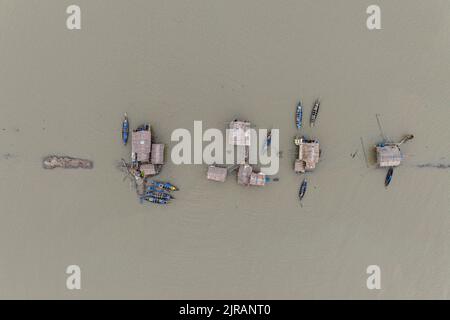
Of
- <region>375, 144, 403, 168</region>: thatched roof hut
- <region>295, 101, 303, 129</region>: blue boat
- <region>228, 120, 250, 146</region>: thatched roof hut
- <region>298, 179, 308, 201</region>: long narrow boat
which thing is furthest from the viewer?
<region>298, 179, 308, 201</region>: long narrow boat

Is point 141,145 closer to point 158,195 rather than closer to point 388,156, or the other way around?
point 158,195

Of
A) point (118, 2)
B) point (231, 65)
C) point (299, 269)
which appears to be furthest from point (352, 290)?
point (118, 2)

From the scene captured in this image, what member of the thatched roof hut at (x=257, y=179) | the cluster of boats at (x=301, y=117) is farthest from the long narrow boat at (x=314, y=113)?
the thatched roof hut at (x=257, y=179)

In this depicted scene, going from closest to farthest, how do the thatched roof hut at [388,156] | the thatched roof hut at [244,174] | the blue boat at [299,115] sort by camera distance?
1. the thatched roof hut at [388,156]
2. the thatched roof hut at [244,174]
3. the blue boat at [299,115]

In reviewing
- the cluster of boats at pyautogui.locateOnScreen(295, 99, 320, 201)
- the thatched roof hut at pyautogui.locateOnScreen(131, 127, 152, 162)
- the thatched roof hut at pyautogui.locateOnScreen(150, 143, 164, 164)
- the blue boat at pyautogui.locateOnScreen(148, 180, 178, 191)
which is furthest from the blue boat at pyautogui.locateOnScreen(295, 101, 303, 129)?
the thatched roof hut at pyautogui.locateOnScreen(131, 127, 152, 162)

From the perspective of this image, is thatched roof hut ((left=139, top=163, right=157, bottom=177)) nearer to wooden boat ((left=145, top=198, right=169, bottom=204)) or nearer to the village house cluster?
wooden boat ((left=145, top=198, right=169, bottom=204))

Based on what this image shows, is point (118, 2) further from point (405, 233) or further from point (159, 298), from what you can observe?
point (405, 233)

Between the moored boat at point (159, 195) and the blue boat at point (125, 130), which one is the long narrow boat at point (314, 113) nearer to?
the moored boat at point (159, 195)
